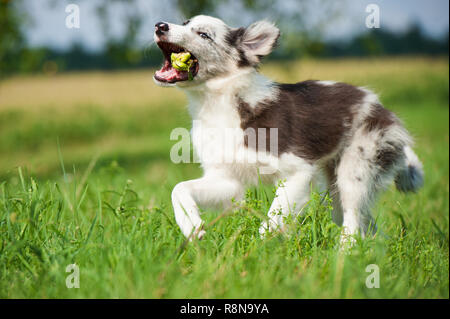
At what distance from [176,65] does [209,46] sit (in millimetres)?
365

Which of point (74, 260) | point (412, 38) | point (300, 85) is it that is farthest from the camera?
point (412, 38)

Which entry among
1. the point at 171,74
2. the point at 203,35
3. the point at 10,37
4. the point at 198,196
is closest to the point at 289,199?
the point at 198,196

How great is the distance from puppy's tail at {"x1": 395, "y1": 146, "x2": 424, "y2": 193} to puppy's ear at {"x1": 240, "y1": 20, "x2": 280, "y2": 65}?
1622 mm

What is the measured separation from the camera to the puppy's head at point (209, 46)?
3.81 m

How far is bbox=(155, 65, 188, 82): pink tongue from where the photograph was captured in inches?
149

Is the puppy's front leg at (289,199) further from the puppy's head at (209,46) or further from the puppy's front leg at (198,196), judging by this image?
the puppy's head at (209,46)

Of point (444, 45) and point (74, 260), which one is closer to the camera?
point (74, 260)

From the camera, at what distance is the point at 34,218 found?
3.21 meters

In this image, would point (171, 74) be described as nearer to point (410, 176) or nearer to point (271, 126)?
point (271, 126)

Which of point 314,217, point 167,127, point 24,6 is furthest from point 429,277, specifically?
point 167,127

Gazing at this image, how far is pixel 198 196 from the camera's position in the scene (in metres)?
3.68

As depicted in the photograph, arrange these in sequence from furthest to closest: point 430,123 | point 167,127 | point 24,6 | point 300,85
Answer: point 167,127 → point 430,123 → point 24,6 → point 300,85

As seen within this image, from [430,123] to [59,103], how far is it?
12.9 m
